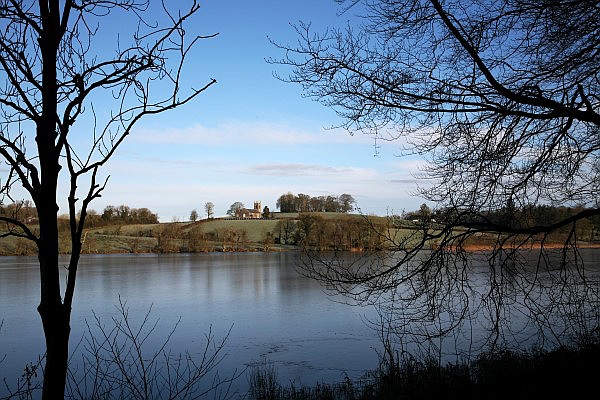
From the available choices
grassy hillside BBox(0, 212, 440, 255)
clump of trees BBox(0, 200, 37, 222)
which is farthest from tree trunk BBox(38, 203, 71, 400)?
grassy hillside BBox(0, 212, 440, 255)

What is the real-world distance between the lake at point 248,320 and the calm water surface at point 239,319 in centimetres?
2

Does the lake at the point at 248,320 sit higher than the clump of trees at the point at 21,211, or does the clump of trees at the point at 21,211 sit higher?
the clump of trees at the point at 21,211

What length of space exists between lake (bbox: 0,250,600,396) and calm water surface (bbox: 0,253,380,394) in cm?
2

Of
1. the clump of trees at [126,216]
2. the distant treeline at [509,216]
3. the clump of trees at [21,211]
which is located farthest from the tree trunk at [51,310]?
the clump of trees at [126,216]

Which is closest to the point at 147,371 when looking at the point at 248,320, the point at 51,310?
the point at 248,320

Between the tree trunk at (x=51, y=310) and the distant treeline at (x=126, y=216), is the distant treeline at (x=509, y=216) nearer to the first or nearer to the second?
the tree trunk at (x=51, y=310)

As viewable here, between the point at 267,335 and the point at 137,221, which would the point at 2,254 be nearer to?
the point at 137,221

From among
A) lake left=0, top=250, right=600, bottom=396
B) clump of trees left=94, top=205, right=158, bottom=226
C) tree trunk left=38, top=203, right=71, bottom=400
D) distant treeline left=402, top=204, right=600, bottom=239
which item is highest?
clump of trees left=94, top=205, right=158, bottom=226

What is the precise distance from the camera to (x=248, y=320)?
12211mm

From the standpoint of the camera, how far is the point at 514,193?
15.6 feet

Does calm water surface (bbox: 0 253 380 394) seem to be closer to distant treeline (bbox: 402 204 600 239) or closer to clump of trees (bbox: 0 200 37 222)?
distant treeline (bbox: 402 204 600 239)

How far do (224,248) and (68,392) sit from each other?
147 ft

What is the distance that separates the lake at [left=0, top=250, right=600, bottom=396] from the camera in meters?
8.16

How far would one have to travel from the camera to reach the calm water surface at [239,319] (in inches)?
329
